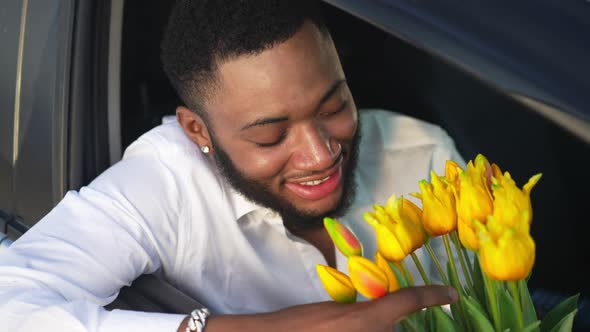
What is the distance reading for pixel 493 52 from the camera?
3.23ft

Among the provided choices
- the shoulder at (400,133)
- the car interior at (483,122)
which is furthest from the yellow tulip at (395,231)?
the car interior at (483,122)

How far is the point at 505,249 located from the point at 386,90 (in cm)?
186

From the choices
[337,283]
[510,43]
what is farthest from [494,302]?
[510,43]

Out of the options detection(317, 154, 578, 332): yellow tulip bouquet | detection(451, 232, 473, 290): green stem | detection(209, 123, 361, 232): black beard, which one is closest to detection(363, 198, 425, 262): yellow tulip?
detection(317, 154, 578, 332): yellow tulip bouquet

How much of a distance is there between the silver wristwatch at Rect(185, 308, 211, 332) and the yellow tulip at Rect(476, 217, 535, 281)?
0.57m

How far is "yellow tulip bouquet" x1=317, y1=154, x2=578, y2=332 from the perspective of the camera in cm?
94

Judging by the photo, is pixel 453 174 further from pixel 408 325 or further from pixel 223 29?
pixel 223 29

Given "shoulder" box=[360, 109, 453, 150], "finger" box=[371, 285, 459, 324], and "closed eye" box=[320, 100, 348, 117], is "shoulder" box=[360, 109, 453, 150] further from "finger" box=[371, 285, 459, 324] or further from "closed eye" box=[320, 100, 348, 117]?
"finger" box=[371, 285, 459, 324]

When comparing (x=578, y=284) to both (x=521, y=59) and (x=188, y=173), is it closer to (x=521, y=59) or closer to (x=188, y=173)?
(x=188, y=173)

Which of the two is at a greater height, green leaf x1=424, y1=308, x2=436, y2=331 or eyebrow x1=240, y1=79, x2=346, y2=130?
eyebrow x1=240, y1=79, x2=346, y2=130

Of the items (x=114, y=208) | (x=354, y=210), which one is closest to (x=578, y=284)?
(x=354, y=210)

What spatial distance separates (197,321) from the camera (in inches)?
52.2

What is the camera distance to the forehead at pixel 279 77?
166 cm

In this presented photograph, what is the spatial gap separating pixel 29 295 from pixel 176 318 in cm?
31
